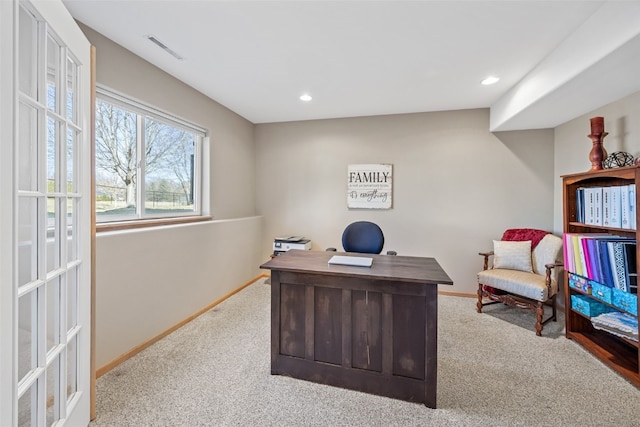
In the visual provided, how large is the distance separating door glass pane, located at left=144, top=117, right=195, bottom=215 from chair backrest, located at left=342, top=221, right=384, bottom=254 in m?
1.93

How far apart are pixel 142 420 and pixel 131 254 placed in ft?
3.81

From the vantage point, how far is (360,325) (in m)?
1.79

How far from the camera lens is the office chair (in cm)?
297

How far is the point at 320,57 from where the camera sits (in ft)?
7.57
